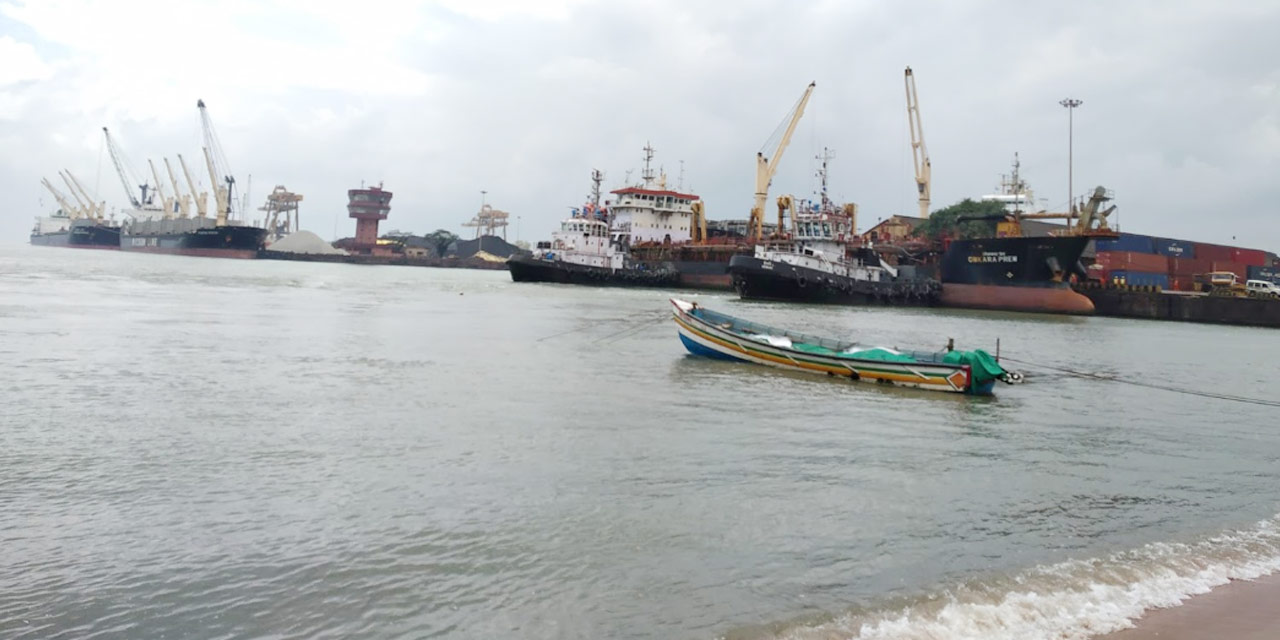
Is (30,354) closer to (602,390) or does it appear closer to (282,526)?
(602,390)

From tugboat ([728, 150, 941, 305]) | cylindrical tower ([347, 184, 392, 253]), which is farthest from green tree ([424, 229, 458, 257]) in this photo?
tugboat ([728, 150, 941, 305])

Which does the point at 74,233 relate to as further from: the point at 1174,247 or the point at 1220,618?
the point at 1220,618

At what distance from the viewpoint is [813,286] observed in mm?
49000

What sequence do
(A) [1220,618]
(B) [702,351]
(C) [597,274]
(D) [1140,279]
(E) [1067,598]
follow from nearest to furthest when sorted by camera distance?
1. (A) [1220,618]
2. (E) [1067,598]
3. (B) [702,351]
4. (D) [1140,279]
5. (C) [597,274]

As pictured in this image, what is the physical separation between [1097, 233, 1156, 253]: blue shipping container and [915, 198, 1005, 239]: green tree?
1298 centimetres

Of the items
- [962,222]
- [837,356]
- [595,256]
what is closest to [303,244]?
[595,256]

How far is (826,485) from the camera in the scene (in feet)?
32.9

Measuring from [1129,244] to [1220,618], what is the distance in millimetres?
59823

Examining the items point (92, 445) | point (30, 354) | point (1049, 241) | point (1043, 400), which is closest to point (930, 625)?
point (92, 445)

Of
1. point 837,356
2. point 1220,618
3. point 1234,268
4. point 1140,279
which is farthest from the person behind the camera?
point 1234,268

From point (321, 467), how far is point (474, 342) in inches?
581

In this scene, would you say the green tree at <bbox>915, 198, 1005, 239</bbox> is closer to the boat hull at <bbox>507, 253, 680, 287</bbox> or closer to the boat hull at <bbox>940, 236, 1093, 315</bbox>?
the boat hull at <bbox>940, 236, 1093, 315</bbox>

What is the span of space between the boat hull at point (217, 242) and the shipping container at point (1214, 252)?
11031cm

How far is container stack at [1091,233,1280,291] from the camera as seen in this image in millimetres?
56625
